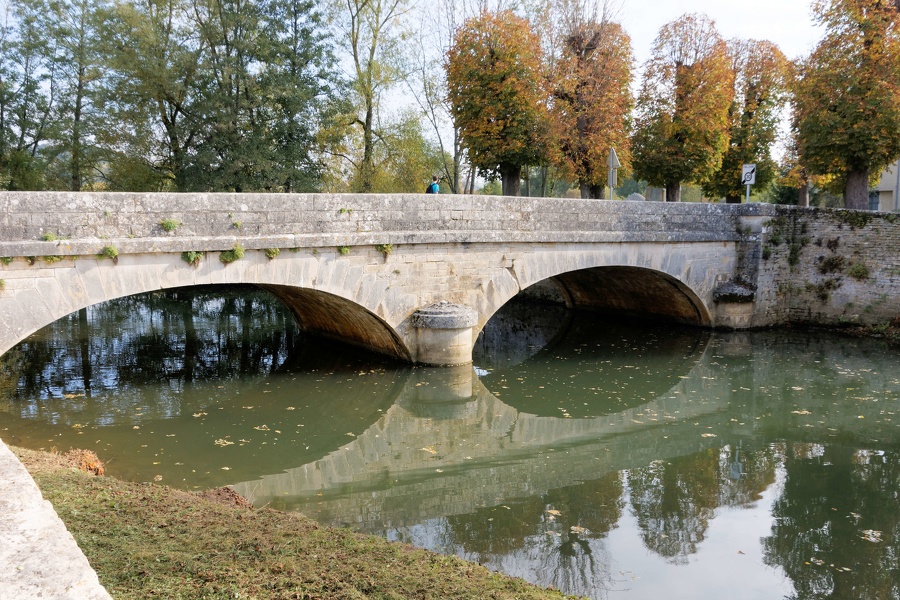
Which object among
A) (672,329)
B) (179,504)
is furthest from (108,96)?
(179,504)

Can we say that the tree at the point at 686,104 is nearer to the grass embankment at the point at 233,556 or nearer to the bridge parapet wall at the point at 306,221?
the bridge parapet wall at the point at 306,221

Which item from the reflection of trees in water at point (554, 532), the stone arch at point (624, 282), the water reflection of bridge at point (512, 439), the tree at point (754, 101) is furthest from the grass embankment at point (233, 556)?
the tree at point (754, 101)

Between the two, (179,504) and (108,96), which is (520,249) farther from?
(108,96)

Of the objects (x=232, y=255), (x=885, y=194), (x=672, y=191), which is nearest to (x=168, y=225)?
(x=232, y=255)

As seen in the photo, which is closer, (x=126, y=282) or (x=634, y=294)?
(x=126, y=282)

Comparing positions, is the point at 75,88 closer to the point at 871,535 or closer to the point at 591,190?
the point at 591,190

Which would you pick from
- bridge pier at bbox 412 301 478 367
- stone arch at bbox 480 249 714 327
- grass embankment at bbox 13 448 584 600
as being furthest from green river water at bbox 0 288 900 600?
stone arch at bbox 480 249 714 327

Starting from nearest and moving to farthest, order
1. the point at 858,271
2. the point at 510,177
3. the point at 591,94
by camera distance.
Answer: the point at 858,271 < the point at 591,94 < the point at 510,177

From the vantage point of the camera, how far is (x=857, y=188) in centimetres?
1686

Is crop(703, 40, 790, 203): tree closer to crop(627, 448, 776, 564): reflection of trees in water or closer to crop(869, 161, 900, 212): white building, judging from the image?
crop(869, 161, 900, 212): white building

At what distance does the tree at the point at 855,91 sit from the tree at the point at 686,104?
2.45 metres

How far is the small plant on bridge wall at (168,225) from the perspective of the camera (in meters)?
8.67

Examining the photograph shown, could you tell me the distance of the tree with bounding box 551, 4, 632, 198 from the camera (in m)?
18.0

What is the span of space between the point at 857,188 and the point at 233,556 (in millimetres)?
17288
